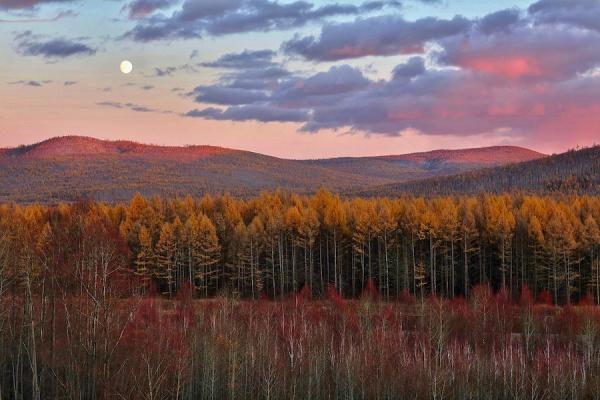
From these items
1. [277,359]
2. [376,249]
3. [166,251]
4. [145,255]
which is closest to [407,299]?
[376,249]

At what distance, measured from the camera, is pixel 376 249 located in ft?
289

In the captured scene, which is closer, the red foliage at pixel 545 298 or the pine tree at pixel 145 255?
the red foliage at pixel 545 298

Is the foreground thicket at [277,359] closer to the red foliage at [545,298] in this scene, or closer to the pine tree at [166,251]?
the red foliage at [545,298]

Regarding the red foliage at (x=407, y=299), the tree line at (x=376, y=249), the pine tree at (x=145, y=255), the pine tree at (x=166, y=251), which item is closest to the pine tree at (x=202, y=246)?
the tree line at (x=376, y=249)

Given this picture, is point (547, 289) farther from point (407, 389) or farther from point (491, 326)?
point (407, 389)

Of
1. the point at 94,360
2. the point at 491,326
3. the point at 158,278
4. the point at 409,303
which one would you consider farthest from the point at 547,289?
the point at 94,360

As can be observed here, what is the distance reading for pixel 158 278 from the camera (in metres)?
85.1

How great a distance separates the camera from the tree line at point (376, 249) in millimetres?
76750

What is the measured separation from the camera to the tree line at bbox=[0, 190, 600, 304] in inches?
3022

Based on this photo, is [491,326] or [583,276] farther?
[583,276]

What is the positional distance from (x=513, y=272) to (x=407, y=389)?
4668 centimetres

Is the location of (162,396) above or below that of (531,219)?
below

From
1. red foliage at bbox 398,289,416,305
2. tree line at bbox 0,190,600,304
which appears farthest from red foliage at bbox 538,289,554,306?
red foliage at bbox 398,289,416,305

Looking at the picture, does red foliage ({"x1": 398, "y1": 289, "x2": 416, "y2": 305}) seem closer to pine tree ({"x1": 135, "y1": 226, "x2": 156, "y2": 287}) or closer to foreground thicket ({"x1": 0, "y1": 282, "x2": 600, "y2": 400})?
foreground thicket ({"x1": 0, "y1": 282, "x2": 600, "y2": 400})
